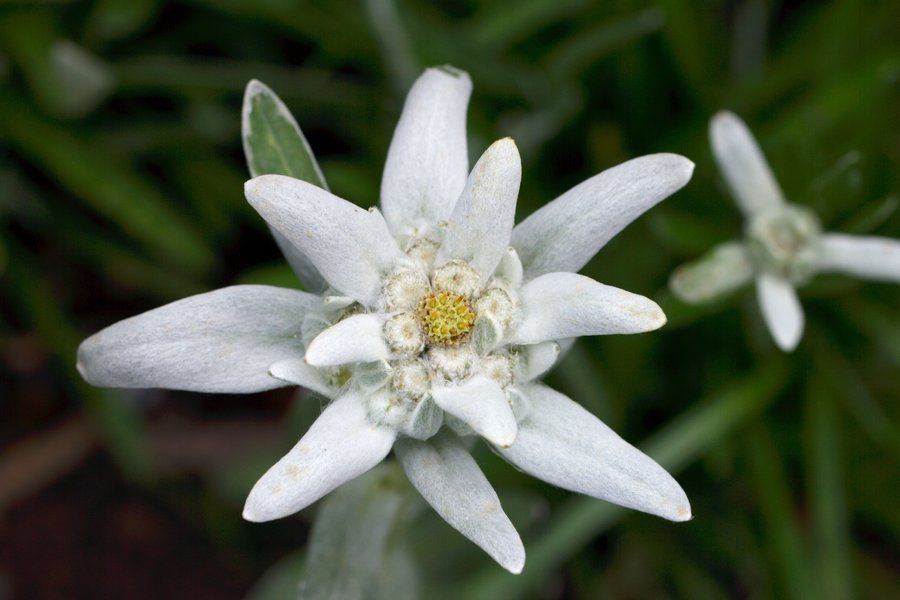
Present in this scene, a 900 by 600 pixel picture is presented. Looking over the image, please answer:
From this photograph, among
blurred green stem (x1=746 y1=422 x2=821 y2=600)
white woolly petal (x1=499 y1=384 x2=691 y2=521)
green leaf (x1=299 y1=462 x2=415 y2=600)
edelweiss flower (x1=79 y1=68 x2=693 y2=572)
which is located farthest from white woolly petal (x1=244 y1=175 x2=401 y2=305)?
blurred green stem (x1=746 y1=422 x2=821 y2=600)

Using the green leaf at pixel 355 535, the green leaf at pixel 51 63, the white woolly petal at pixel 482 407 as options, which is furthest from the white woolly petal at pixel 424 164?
the green leaf at pixel 51 63

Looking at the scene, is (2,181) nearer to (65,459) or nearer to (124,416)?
(124,416)

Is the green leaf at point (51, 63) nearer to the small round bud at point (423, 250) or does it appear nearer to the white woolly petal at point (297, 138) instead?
the white woolly petal at point (297, 138)

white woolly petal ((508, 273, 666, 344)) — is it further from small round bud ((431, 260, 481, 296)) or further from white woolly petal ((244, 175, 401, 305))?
white woolly petal ((244, 175, 401, 305))

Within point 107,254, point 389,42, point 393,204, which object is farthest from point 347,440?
point 107,254

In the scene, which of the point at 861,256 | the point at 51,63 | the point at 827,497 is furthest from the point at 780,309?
the point at 51,63

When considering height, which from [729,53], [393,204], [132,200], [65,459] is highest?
[729,53]

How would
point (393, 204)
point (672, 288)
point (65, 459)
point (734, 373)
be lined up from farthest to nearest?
point (65, 459) < point (734, 373) < point (672, 288) < point (393, 204)

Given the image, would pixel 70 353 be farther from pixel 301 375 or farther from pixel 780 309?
pixel 780 309
